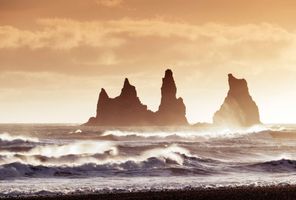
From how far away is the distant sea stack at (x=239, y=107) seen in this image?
621 ft

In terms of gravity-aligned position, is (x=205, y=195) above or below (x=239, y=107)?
below

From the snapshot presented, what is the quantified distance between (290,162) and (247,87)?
506 feet

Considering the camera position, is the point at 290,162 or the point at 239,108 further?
the point at 239,108

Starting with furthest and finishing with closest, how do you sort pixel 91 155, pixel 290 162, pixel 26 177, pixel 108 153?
pixel 108 153 → pixel 91 155 → pixel 290 162 → pixel 26 177

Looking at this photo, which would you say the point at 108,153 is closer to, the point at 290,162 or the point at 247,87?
the point at 290,162

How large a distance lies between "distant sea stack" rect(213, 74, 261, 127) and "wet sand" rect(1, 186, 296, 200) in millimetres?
165061

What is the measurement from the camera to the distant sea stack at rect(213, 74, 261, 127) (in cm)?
18925

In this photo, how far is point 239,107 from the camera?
619 feet

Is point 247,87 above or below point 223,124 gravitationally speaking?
above

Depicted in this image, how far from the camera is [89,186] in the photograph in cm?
2761

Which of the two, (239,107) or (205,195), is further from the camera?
(239,107)

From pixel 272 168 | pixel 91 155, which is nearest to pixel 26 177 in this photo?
pixel 91 155

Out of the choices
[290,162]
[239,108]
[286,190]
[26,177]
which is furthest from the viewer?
[239,108]

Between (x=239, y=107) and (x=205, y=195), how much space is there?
167 metres
